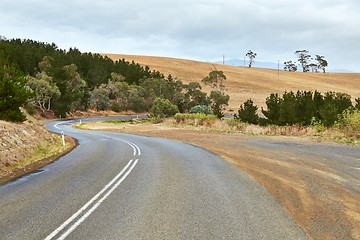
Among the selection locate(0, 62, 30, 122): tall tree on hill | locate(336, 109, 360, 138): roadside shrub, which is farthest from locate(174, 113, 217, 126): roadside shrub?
locate(0, 62, 30, 122): tall tree on hill

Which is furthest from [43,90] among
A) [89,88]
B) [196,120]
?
[196,120]

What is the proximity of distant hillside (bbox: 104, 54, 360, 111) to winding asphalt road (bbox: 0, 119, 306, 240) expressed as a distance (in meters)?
79.0

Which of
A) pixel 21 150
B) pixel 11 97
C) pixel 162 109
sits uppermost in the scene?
pixel 11 97

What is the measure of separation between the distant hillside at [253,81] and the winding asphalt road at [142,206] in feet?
259

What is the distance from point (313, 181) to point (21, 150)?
41.3 ft

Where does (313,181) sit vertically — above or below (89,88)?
below

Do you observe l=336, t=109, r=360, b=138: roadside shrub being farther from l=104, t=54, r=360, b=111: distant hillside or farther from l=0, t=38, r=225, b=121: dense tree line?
l=104, t=54, r=360, b=111: distant hillside

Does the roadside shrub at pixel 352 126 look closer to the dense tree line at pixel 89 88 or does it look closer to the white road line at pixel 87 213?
the white road line at pixel 87 213

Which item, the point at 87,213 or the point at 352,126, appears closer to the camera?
the point at 87,213

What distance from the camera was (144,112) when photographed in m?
80.4

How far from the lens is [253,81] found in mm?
129375

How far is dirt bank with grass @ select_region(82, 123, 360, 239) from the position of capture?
6.63m

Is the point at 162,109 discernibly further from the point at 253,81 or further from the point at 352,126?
the point at 253,81

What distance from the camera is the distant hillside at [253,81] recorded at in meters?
109
